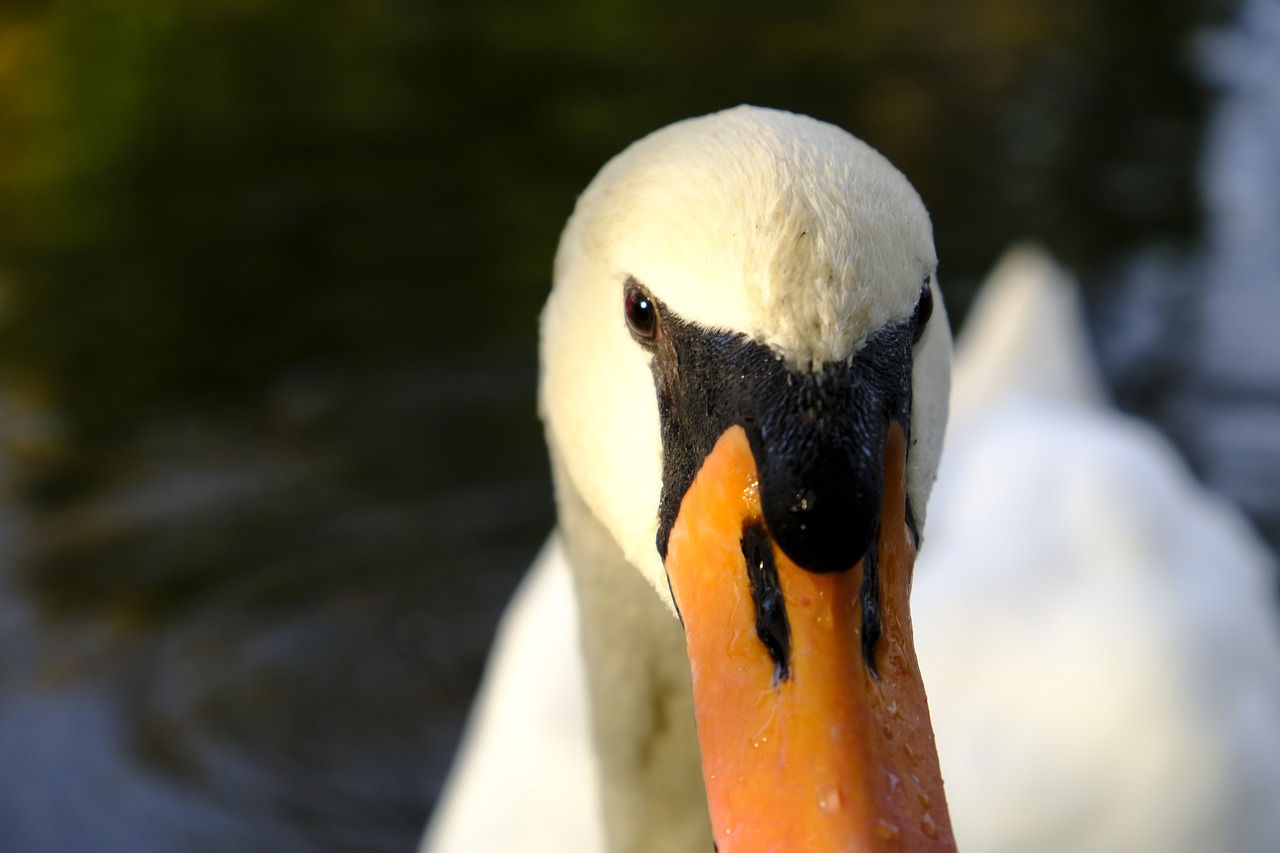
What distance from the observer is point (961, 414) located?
12.6 ft

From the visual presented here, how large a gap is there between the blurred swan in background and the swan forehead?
1.00 metres

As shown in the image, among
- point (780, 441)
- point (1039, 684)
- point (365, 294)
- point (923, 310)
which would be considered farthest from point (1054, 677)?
point (365, 294)

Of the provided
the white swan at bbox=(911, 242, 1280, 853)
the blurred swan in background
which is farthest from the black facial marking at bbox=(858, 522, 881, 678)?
the white swan at bbox=(911, 242, 1280, 853)

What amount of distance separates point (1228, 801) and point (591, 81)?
595cm

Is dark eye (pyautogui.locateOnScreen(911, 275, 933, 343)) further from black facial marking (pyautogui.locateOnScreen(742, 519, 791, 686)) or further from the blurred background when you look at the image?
the blurred background

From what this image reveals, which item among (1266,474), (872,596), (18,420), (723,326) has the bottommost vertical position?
(1266,474)

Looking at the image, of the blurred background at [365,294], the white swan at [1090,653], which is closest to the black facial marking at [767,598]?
the white swan at [1090,653]

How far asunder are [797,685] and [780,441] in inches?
8.5

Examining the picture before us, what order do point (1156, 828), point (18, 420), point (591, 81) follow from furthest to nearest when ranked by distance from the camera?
point (591, 81) → point (18, 420) → point (1156, 828)

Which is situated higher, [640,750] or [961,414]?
[640,750]

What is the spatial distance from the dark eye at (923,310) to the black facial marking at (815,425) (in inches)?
1.5

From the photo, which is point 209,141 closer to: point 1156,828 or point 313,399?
point 313,399

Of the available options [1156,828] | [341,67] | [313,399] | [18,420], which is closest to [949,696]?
[1156,828]

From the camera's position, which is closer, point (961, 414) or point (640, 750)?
point (640, 750)
